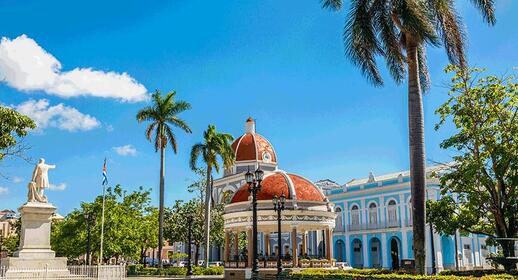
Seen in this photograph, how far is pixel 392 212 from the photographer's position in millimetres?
52312

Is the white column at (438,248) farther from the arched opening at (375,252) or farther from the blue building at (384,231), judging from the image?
the arched opening at (375,252)

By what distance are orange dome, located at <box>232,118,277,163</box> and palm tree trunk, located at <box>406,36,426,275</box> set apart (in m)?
41.9

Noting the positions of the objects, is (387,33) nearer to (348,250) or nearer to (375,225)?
(375,225)

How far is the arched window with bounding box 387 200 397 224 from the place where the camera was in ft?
171

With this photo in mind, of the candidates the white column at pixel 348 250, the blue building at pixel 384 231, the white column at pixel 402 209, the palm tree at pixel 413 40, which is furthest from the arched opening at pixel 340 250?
the palm tree at pixel 413 40

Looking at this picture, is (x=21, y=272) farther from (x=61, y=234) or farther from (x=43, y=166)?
(x=61, y=234)

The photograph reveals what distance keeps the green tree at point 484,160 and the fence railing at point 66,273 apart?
15124 millimetres

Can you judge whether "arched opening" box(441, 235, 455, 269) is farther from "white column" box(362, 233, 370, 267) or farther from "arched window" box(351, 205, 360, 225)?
"arched window" box(351, 205, 360, 225)

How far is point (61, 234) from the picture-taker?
45688 millimetres

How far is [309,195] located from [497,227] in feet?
43.8

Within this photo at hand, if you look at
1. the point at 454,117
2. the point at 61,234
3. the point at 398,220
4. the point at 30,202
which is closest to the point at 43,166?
the point at 30,202

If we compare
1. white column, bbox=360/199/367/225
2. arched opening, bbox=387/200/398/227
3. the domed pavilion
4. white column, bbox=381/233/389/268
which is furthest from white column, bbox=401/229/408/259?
the domed pavilion

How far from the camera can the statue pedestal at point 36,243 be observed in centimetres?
2152

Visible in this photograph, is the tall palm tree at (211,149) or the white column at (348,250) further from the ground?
the tall palm tree at (211,149)
